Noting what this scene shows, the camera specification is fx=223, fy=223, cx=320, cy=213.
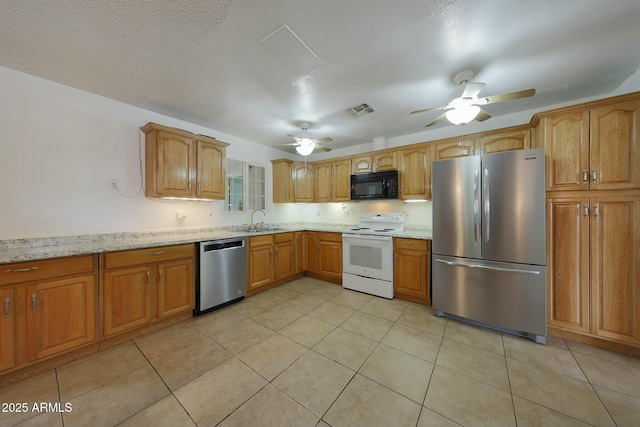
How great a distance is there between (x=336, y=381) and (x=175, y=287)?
1960 mm

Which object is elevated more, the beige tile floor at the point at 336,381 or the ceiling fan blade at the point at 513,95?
the ceiling fan blade at the point at 513,95

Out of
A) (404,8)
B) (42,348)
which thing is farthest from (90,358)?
(404,8)

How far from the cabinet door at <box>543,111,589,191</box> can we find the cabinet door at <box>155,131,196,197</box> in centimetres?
404

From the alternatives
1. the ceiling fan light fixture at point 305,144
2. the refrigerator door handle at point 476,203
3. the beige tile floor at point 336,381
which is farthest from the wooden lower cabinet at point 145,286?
the refrigerator door handle at point 476,203

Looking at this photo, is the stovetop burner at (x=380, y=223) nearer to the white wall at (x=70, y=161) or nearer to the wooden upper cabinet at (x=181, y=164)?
the white wall at (x=70, y=161)

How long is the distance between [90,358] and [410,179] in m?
4.12

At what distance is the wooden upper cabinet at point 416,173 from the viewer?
10.8ft

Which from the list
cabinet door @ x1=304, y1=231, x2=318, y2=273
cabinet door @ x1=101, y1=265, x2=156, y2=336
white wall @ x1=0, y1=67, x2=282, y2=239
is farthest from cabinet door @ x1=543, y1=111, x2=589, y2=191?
white wall @ x1=0, y1=67, x2=282, y2=239

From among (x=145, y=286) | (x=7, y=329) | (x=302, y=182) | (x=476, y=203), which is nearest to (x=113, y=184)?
(x=145, y=286)

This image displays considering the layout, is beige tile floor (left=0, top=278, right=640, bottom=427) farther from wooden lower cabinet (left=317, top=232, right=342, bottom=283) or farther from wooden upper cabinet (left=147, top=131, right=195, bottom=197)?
wooden upper cabinet (left=147, top=131, right=195, bottom=197)

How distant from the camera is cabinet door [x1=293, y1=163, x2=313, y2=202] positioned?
180 inches

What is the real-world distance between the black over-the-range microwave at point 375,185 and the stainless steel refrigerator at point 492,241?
2.85 feet

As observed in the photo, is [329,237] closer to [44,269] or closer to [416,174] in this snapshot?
[416,174]

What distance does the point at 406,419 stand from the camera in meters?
1.36
